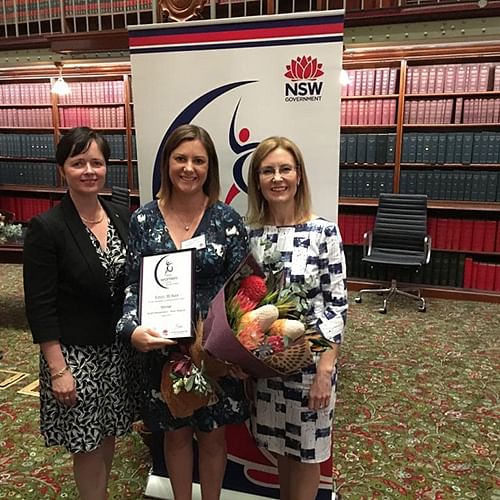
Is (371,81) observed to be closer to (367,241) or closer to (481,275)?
(367,241)

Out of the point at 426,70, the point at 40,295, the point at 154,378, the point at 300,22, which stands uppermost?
the point at 426,70

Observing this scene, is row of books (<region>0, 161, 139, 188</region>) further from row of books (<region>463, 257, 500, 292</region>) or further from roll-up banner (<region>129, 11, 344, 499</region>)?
roll-up banner (<region>129, 11, 344, 499</region>)

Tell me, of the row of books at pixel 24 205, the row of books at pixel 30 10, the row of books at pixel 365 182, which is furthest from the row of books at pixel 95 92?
the row of books at pixel 365 182

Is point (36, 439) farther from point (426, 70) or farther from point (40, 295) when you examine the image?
point (426, 70)

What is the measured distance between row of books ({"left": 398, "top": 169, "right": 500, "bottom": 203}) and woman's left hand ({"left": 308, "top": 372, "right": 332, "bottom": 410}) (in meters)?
3.93

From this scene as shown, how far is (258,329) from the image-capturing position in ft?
4.30

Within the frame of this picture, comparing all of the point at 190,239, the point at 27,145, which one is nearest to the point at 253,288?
the point at 190,239

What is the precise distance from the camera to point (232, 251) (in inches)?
61.8

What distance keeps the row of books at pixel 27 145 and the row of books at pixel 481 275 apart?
5.10 metres

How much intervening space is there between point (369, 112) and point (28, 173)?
4.41 meters

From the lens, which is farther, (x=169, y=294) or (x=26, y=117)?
(x=26, y=117)

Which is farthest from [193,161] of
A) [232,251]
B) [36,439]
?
[36,439]

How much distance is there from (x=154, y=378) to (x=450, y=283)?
423 cm

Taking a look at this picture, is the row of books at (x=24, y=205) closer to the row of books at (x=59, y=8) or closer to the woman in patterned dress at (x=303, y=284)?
the row of books at (x=59, y=8)
